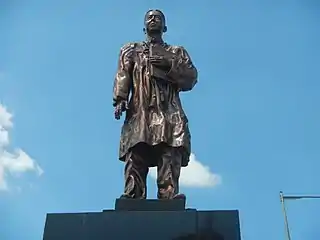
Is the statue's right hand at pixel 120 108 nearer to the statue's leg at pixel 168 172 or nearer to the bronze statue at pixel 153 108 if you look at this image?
the bronze statue at pixel 153 108

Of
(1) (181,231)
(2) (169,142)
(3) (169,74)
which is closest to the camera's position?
(1) (181,231)

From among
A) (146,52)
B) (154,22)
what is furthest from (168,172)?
(154,22)

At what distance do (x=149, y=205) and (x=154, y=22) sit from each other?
2836 mm

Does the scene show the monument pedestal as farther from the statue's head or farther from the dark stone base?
the statue's head

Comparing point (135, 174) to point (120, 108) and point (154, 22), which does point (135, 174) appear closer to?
point (120, 108)

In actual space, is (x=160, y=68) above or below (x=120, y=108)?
above

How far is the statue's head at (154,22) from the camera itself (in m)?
8.40

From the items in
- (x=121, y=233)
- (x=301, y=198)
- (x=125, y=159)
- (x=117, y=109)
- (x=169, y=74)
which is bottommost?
(x=121, y=233)

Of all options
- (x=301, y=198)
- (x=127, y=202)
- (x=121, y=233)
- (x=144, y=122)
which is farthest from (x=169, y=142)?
(x=301, y=198)

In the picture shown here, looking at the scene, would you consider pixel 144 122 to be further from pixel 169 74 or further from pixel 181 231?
pixel 181 231

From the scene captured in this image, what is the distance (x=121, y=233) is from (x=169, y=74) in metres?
2.50

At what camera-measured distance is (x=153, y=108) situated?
7.84 metres

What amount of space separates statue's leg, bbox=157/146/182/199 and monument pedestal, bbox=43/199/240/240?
68cm

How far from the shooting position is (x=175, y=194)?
725 centimetres
